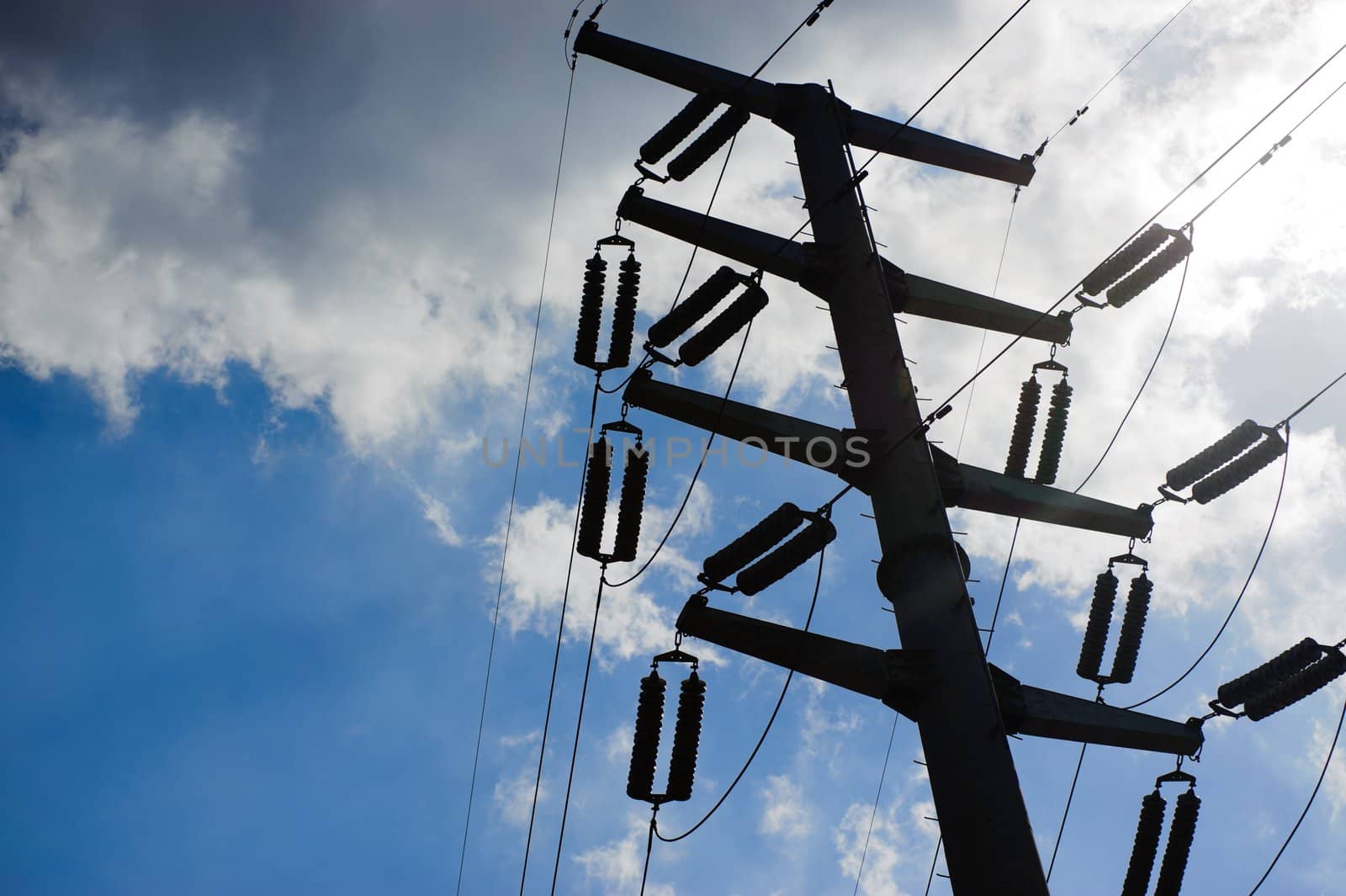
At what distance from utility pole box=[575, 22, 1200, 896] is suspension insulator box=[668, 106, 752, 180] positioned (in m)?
0.22

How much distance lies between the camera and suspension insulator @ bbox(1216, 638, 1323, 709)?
954 cm

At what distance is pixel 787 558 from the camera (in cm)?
964

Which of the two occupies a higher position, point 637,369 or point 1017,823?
point 637,369

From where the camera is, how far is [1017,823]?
24.9 ft

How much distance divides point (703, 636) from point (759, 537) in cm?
109

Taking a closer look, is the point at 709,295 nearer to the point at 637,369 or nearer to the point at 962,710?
the point at 637,369

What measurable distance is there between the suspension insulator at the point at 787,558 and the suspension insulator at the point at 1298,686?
4353mm

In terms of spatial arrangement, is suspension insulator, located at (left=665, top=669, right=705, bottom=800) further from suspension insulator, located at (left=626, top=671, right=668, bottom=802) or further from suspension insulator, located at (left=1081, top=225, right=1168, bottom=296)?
suspension insulator, located at (left=1081, top=225, right=1168, bottom=296)

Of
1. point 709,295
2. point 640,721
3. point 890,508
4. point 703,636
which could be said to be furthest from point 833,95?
point 640,721

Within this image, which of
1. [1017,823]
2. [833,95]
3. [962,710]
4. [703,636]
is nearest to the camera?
[1017,823]

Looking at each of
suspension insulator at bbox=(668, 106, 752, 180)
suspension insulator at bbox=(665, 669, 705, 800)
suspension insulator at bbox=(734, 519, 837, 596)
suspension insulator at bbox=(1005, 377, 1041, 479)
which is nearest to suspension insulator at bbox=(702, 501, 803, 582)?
suspension insulator at bbox=(734, 519, 837, 596)

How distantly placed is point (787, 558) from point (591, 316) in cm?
419

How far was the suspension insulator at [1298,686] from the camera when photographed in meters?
9.43

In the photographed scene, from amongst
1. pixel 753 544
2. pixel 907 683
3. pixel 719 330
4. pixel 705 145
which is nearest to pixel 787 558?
pixel 753 544
